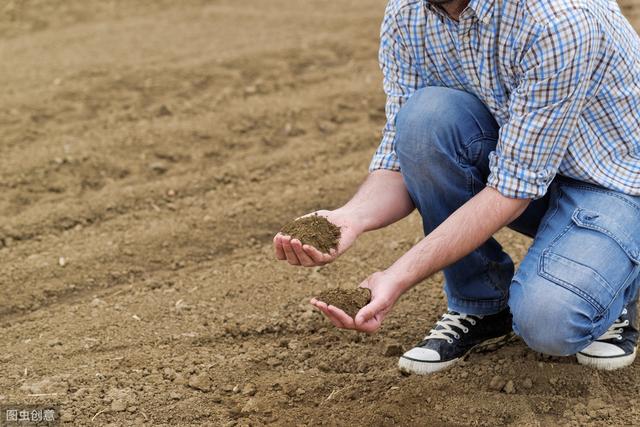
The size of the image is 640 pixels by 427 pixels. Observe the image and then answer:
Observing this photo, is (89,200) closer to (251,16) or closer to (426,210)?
(426,210)

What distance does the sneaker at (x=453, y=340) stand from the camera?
2.99 m

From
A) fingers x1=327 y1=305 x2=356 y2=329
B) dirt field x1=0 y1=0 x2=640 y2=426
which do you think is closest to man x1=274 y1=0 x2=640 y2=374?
fingers x1=327 y1=305 x2=356 y2=329

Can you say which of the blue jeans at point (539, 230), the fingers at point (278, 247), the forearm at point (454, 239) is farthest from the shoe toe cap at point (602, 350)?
the fingers at point (278, 247)

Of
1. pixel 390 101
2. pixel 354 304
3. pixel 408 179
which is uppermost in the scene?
pixel 390 101

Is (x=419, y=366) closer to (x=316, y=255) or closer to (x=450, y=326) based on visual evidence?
(x=450, y=326)

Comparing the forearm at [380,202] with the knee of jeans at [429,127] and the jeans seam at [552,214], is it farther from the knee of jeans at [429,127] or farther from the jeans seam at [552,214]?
the jeans seam at [552,214]

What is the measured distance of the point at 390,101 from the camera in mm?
3027

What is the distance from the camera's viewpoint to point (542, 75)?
8.15 ft

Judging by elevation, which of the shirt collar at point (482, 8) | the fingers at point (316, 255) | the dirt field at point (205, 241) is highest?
the shirt collar at point (482, 8)

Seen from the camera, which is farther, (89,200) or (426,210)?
(89,200)

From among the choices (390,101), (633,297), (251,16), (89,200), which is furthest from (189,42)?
(633,297)

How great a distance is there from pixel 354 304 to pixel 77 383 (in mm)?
1049

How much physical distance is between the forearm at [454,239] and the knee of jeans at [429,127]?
0.85 ft

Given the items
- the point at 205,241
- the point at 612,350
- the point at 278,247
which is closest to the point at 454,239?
the point at 278,247
